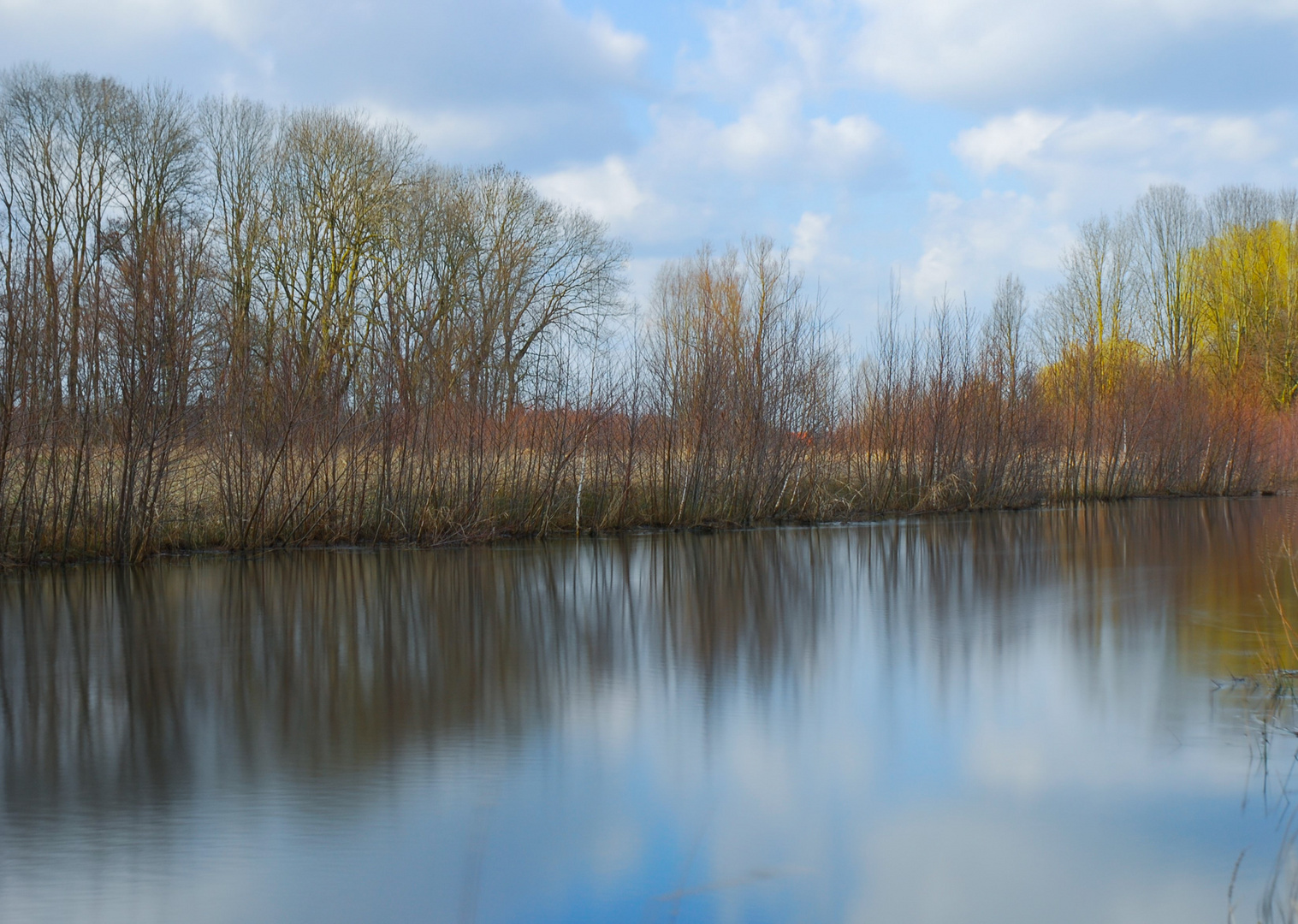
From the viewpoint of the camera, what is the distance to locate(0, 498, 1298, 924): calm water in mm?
3074

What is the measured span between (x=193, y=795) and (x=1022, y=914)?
3.03 meters

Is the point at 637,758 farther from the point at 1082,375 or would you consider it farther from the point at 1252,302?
the point at 1252,302

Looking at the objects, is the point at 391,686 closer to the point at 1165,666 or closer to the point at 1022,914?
the point at 1022,914

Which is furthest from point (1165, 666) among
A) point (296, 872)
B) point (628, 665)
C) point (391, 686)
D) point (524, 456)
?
point (524, 456)

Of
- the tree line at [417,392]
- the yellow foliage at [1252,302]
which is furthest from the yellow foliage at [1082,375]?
the yellow foliage at [1252,302]

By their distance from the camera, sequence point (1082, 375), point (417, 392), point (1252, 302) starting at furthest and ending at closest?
point (1252, 302), point (1082, 375), point (417, 392)

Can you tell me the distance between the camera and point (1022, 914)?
2898 mm

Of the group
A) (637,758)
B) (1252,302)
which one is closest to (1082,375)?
(1252,302)

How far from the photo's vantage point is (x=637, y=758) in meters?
4.37

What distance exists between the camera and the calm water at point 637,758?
10.1 feet

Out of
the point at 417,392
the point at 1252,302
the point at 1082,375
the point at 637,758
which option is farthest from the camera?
the point at 1252,302

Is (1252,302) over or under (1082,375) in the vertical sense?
over

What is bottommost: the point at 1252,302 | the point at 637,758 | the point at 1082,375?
the point at 637,758

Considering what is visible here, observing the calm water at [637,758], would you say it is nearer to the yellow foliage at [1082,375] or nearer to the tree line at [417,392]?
the tree line at [417,392]
